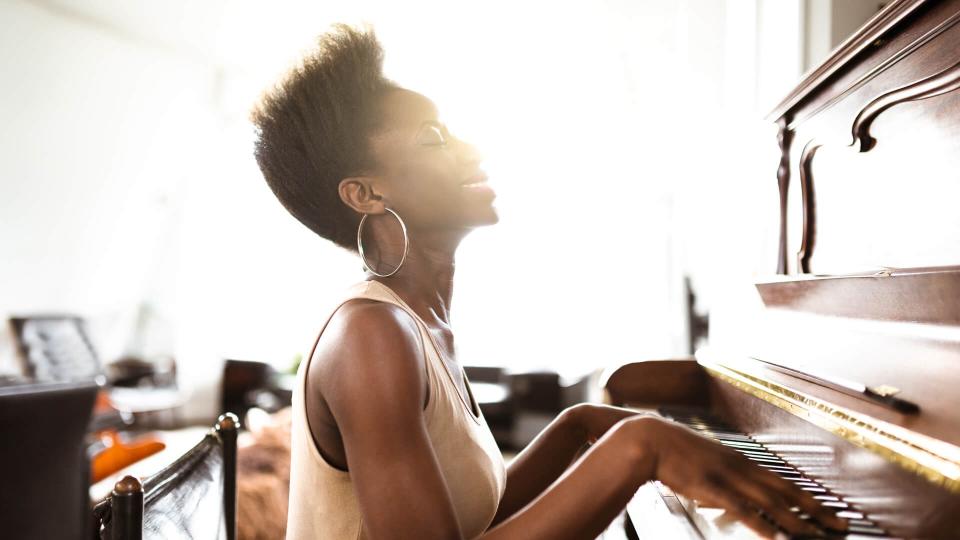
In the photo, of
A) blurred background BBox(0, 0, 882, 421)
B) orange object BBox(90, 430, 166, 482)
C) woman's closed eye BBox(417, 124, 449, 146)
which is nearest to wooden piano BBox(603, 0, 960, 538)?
woman's closed eye BBox(417, 124, 449, 146)

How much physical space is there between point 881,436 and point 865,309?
1.40ft

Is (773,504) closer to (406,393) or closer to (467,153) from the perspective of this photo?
(406,393)

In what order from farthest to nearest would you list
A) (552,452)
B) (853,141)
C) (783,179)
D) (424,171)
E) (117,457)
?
(117,457)
(783,179)
(552,452)
(853,141)
(424,171)

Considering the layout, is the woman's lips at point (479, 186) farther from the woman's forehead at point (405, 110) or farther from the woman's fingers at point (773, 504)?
the woman's fingers at point (773, 504)

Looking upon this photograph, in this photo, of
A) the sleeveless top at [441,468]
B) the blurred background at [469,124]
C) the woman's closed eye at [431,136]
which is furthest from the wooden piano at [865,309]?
the blurred background at [469,124]

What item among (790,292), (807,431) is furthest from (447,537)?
(790,292)

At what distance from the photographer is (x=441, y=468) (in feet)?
2.98

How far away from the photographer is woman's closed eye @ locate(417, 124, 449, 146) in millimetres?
1088

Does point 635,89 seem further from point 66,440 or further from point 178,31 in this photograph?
point 66,440

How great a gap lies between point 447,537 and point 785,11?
212cm

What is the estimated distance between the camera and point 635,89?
6.64 m

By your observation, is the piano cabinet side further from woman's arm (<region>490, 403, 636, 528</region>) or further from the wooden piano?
woman's arm (<region>490, 403, 636, 528</region>)

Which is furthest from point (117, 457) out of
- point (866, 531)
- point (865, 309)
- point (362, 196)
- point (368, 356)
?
point (866, 531)

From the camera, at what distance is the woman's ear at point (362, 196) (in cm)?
108
